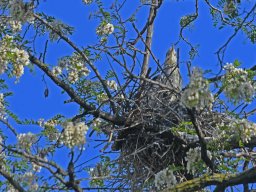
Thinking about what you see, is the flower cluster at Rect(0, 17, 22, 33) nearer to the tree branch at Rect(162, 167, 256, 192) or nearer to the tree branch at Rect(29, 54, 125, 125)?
the tree branch at Rect(29, 54, 125, 125)

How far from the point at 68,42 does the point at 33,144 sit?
5.85 ft

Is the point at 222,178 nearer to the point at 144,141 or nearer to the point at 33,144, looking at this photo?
the point at 33,144

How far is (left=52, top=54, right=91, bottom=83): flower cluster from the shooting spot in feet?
22.4

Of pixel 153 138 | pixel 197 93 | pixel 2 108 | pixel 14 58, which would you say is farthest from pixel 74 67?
pixel 197 93

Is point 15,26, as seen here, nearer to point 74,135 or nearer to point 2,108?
point 2,108

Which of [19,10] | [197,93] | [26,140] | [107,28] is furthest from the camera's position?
[107,28]

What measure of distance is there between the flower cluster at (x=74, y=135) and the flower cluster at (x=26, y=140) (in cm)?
45

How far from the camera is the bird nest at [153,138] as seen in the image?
21.9 feet

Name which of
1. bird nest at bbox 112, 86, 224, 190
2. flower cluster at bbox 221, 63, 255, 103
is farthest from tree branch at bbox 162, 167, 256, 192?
bird nest at bbox 112, 86, 224, 190

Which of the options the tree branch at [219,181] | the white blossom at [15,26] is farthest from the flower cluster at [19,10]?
the tree branch at [219,181]

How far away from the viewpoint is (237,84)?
4789 mm

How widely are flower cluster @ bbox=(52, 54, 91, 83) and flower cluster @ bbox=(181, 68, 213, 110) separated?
2567 mm

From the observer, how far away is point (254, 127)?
212 inches

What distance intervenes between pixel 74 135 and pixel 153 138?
2.43 metres
